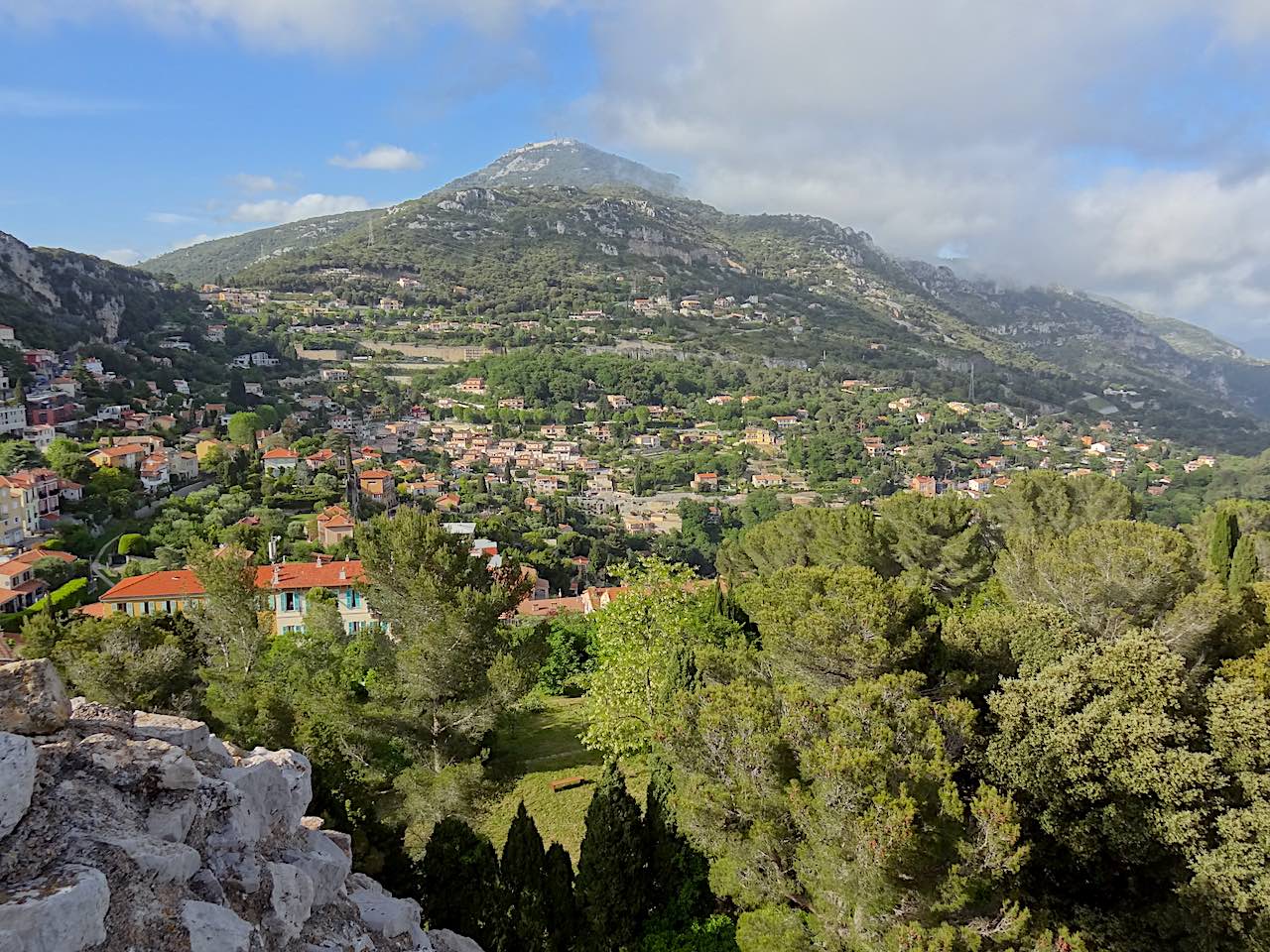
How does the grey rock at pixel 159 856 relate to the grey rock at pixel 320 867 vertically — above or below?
above

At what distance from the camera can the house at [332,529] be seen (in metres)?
29.3

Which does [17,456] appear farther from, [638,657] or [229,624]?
[638,657]

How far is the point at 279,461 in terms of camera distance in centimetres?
3962

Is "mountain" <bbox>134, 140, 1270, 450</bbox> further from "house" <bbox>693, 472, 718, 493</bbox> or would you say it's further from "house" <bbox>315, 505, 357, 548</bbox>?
"house" <bbox>315, 505, 357, 548</bbox>

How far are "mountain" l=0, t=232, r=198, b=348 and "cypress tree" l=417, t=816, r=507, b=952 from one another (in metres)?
58.0

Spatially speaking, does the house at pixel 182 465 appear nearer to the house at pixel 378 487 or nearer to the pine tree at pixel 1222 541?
the house at pixel 378 487

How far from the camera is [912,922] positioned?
6211 millimetres

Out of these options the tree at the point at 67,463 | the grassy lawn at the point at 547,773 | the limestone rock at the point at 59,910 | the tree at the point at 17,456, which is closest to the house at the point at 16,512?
the tree at the point at 17,456

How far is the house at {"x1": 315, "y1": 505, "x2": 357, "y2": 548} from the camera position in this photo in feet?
96.1

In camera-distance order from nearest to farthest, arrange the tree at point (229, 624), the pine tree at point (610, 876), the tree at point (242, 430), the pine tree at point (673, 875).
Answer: the pine tree at point (610, 876), the pine tree at point (673, 875), the tree at point (229, 624), the tree at point (242, 430)

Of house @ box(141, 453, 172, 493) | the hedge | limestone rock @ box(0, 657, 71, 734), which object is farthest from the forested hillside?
house @ box(141, 453, 172, 493)

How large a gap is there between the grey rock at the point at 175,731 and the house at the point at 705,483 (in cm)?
5420

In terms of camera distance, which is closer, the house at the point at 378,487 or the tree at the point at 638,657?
the tree at the point at 638,657

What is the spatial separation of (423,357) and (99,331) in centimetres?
3231
